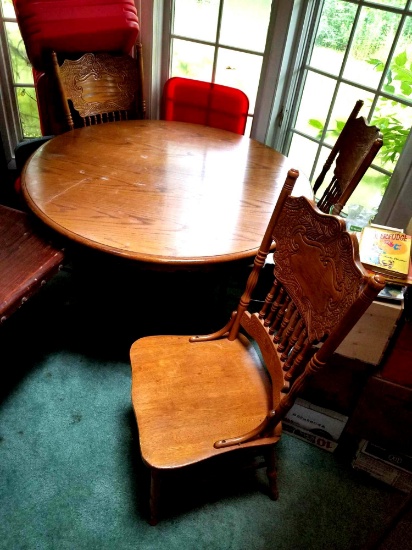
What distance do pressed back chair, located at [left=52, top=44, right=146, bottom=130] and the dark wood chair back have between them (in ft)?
2.42

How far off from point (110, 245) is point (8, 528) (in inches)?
37.5

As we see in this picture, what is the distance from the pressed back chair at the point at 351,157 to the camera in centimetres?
150

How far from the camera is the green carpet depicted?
1.31 metres

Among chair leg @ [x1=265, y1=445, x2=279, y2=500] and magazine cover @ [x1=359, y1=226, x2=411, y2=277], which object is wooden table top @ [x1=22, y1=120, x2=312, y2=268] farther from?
chair leg @ [x1=265, y1=445, x2=279, y2=500]

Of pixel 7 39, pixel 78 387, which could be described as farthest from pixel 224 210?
pixel 7 39

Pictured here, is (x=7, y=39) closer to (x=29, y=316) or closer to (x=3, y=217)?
(x=3, y=217)

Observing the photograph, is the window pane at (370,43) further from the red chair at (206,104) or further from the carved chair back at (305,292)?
the carved chair back at (305,292)

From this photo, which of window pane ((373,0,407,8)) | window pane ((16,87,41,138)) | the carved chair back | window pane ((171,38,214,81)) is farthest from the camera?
window pane ((16,87,41,138))

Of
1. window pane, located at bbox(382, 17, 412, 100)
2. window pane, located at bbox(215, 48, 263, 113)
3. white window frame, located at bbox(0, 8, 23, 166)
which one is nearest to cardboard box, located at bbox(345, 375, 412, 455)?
window pane, located at bbox(382, 17, 412, 100)

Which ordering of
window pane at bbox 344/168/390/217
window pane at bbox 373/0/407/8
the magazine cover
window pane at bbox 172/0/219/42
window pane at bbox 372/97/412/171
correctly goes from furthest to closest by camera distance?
window pane at bbox 172/0/219/42
window pane at bbox 344/168/390/217
window pane at bbox 372/97/412/171
window pane at bbox 373/0/407/8
the magazine cover

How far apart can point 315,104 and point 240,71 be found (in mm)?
487

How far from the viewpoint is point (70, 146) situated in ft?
5.90

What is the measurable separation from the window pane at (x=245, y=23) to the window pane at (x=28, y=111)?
1.31 meters

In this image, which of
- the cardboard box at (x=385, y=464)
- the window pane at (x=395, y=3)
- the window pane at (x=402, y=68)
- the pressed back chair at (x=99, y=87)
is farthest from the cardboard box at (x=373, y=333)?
the pressed back chair at (x=99, y=87)
